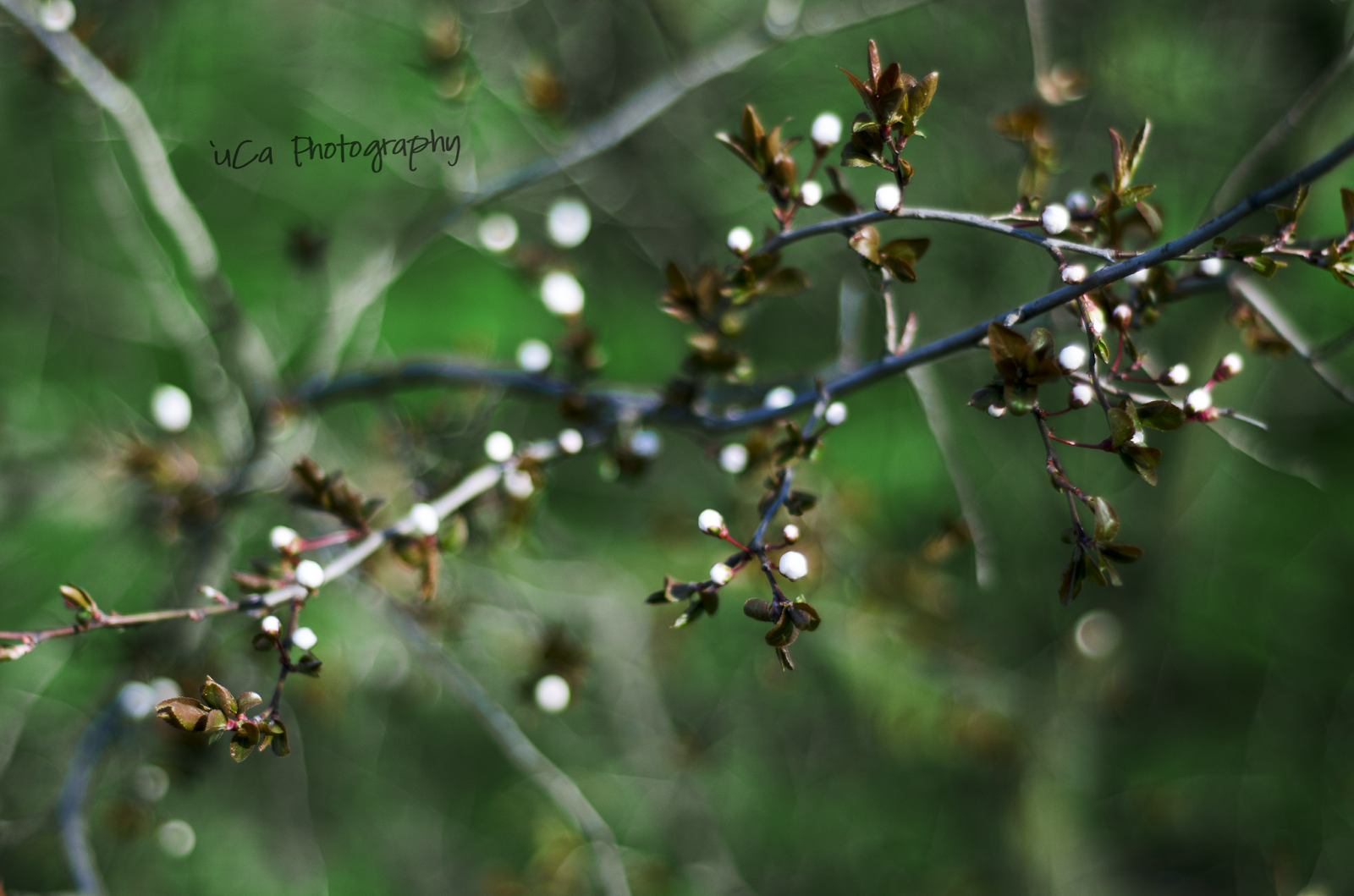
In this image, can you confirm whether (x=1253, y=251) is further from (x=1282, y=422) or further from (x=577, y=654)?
(x=1282, y=422)

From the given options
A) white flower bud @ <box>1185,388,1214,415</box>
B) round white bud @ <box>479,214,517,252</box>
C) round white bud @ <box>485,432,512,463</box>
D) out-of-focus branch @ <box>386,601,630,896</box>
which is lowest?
out-of-focus branch @ <box>386,601,630,896</box>

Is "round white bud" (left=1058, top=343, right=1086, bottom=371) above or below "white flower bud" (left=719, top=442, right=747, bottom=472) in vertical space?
above

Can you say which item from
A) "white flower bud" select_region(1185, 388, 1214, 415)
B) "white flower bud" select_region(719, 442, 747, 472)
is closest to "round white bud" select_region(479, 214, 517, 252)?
"white flower bud" select_region(719, 442, 747, 472)

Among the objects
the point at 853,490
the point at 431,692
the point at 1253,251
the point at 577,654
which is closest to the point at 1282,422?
the point at 853,490

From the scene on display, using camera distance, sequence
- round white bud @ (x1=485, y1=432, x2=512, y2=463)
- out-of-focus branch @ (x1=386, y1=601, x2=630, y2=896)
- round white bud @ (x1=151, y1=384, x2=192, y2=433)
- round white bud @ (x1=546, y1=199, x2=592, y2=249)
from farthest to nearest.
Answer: round white bud @ (x1=546, y1=199, x2=592, y2=249), round white bud @ (x1=151, y1=384, x2=192, y2=433), out-of-focus branch @ (x1=386, y1=601, x2=630, y2=896), round white bud @ (x1=485, y1=432, x2=512, y2=463)

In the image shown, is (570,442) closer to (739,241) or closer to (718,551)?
(739,241)

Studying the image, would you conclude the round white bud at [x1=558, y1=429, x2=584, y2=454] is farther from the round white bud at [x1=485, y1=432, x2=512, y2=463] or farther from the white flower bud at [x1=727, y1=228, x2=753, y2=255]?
the white flower bud at [x1=727, y1=228, x2=753, y2=255]

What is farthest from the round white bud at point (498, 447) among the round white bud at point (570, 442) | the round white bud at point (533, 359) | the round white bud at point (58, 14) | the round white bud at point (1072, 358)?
the round white bud at point (58, 14)
